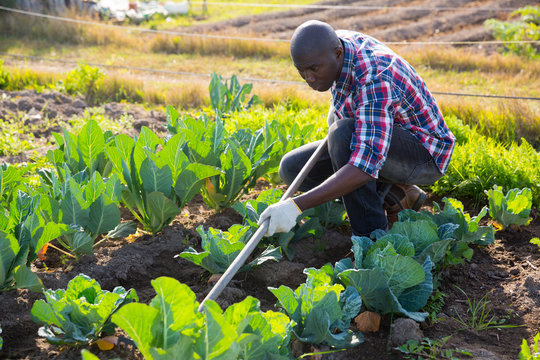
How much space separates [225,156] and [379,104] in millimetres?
978

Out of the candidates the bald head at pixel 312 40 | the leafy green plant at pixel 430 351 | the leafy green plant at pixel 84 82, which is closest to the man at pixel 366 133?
the bald head at pixel 312 40

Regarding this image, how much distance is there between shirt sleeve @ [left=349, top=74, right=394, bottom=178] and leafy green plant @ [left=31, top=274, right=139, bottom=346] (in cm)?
113

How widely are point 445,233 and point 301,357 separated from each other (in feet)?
3.38

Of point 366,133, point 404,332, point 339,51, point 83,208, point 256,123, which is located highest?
point 339,51

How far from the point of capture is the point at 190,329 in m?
1.73

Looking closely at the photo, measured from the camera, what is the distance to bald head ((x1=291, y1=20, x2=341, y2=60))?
2.38 m

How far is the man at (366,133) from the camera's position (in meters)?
2.42

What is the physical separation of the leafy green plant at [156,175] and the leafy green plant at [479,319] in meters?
1.36

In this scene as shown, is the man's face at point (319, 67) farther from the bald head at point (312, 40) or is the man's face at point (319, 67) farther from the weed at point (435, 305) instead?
the weed at point (435, 305)

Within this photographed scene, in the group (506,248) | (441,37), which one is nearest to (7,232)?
(506,248)

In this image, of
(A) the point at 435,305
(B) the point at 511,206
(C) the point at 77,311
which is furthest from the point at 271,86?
(C) the point at 77,311

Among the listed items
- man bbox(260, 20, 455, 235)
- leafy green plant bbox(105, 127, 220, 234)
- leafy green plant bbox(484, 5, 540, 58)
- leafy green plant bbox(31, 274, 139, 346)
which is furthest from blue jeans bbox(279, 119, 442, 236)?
leafy green plant bbox(484, 5, 540, 58)

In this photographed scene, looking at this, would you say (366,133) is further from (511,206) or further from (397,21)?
(397,21)

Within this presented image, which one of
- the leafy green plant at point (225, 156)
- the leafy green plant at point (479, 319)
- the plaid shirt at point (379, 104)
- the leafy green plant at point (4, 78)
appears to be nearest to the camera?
the leafy green plant at point (479, 319)
